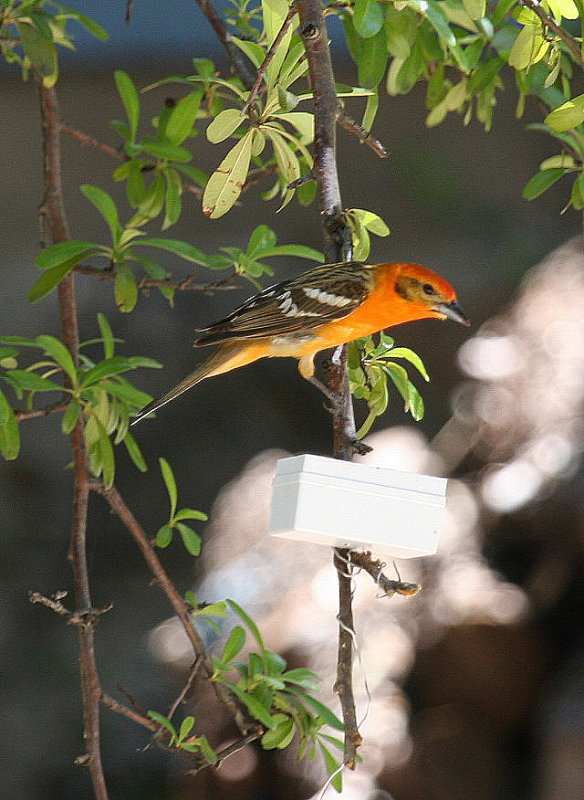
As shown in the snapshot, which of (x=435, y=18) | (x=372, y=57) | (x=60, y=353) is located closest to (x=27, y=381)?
(x=60, y=353)

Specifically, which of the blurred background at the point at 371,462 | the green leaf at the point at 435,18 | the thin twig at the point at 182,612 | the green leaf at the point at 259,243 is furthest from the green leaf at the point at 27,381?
the blurred background at the point at 371,462

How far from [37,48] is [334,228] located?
727mm

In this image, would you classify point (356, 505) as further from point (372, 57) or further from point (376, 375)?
point (372, 57)

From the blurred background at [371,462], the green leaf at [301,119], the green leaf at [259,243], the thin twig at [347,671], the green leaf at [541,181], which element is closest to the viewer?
the thin twig at [347,671]

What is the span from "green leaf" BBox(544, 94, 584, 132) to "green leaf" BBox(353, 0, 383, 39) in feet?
1.15

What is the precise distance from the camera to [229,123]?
1.55m

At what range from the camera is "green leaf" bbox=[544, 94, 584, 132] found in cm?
146

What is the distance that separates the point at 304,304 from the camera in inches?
69.2

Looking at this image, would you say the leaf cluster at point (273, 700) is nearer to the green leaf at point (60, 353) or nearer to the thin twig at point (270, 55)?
the green leaf at point (60, 353)

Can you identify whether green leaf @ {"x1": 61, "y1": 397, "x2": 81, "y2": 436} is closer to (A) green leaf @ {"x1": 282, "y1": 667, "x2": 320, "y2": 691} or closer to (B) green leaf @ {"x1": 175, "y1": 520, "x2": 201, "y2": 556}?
(B) green leaf @ {"x1": 175, "y1": 520, "x2": 201, "y2": 556}

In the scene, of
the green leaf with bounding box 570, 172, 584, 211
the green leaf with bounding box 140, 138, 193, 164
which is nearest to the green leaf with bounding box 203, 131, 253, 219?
the green leaf with bounding box 140, 138, 193, 164

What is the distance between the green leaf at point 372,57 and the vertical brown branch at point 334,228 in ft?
0.89

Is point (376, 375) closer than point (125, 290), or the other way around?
point (376, 375)

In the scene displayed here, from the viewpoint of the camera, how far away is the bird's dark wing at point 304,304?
5.65 feet
